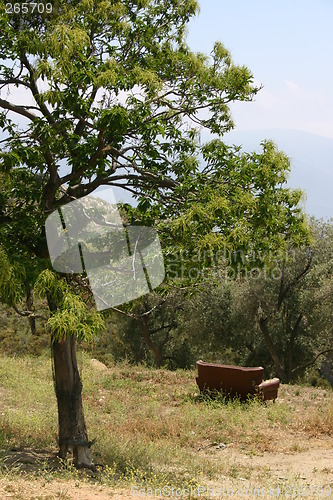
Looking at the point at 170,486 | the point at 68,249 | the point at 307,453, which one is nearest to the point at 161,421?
the point at 307,453

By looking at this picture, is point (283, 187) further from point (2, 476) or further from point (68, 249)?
point (2, 476)

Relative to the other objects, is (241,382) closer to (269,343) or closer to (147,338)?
(269,343)

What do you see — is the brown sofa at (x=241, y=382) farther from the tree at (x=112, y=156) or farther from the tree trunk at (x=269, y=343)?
the tree trunk at (x=269, y=343)

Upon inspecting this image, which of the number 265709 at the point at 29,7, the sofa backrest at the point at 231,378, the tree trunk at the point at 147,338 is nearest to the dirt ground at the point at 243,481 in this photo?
the sofa backrest at the point at 231,378

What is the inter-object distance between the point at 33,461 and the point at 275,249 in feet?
16.9

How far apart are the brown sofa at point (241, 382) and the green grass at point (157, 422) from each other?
1.11 ft

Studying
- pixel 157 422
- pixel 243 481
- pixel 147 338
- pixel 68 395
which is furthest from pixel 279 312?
pixel 68 395

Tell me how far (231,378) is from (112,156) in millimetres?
7769

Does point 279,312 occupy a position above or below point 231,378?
above

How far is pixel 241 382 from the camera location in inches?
584

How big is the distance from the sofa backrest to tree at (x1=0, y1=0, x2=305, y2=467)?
20.4 ft

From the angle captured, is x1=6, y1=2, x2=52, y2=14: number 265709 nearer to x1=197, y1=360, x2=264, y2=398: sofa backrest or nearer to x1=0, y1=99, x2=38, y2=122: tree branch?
x1=0, y1=99, x2=38, y2=122: tree branch

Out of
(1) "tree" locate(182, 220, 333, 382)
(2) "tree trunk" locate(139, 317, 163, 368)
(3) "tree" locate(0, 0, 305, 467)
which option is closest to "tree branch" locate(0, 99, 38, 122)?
(3) "tree" locate(0, 0, 305, 467)

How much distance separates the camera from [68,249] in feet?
28.5
